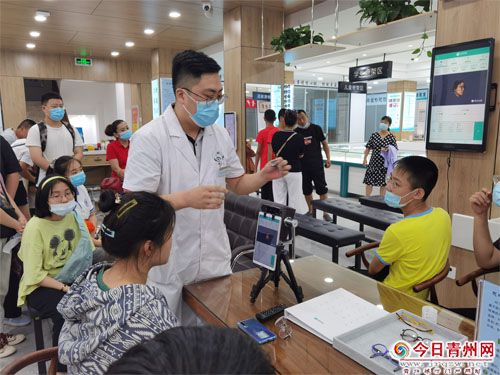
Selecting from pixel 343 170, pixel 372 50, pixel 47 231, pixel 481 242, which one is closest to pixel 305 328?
pixel 481 242

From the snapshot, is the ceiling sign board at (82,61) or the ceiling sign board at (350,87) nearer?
the ceiling sign board at (82,61)

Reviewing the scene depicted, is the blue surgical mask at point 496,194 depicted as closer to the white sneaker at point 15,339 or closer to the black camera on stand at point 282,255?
the black camera on stand at point 282,255

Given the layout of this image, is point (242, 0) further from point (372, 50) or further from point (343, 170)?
point (372, 50)

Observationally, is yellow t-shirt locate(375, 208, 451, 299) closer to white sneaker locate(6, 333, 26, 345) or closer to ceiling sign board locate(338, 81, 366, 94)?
white sneaker locate(6, 333, 26, 345)

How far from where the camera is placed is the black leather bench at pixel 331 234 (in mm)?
3266

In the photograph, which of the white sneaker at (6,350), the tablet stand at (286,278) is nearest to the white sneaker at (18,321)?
the white sneaker at (6,350)

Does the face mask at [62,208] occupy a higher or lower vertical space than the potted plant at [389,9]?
lower

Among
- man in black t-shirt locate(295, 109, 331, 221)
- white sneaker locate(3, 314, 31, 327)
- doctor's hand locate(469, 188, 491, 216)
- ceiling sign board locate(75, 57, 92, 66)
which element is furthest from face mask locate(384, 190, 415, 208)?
ceiling sign board locate(75, 57, 92, 66)

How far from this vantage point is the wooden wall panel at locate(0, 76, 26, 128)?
8.55 meters

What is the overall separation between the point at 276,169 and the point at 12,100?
9170 mm

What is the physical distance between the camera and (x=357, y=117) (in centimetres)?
1460

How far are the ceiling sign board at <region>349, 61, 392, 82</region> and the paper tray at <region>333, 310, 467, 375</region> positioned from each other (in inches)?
285

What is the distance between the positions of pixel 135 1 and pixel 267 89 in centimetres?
223

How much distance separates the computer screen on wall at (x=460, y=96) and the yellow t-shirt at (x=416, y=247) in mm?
859
